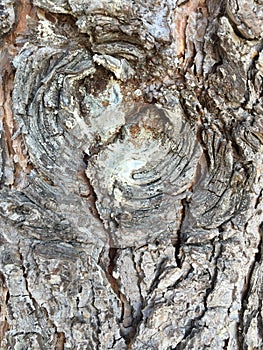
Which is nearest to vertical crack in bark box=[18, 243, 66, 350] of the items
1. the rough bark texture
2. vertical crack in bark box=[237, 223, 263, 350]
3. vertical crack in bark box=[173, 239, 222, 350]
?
the rough bark texture

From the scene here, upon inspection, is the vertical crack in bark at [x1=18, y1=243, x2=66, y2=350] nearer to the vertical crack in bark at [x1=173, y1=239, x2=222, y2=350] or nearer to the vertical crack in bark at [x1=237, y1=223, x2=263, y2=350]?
the vertical crack in bark at [x1=173, y1=239, x2=222, y2=350]

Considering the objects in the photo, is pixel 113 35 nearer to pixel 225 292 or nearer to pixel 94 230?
pixel 94 230

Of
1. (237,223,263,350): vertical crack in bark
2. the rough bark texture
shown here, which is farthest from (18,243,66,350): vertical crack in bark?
(237,223,263,350): vertical crack in bark

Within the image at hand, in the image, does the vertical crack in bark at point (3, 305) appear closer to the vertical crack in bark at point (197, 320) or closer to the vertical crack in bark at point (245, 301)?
the vertical crack in bark at point (197, 320)

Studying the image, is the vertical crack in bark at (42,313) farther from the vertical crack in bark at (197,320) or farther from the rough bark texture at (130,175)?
the vertical crack in bark at (197,320)

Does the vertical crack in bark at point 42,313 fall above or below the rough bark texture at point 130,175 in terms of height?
below

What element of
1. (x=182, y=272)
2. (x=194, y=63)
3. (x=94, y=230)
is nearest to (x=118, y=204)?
(x=94, y=230)

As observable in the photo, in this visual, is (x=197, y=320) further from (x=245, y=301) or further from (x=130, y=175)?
(x=130, y=175)

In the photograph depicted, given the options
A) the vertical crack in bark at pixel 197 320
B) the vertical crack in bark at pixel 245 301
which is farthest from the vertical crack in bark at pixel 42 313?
the vertical crack in bark at pixel 245 301

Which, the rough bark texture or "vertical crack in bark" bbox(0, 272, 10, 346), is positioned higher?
the rough bark texture
